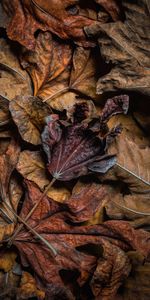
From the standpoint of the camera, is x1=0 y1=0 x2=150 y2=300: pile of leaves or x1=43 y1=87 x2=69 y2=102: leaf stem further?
x1=43 y1=87 x2=69 y2=102: leaf stem

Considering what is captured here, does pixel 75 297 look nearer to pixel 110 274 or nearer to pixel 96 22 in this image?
pixel 110 274

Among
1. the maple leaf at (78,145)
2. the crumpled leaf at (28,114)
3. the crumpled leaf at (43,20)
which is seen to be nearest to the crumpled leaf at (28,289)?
the maple leaf at (78,145)

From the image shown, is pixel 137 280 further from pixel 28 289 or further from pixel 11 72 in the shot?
pixel 11 72

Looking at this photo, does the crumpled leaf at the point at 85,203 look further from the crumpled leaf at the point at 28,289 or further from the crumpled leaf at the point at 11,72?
the crumpled leaf at the point at 11,72

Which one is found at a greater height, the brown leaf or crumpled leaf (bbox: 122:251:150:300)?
the brown leaf

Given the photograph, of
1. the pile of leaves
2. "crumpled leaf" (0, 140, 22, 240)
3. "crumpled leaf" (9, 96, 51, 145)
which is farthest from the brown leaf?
"crumpled leaf" (9, 96, 51, 145)

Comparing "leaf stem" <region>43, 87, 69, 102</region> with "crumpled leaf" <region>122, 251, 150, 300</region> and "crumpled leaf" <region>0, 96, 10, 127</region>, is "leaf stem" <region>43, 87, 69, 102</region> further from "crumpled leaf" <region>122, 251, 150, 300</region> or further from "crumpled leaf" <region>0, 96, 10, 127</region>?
"crumpled leaf" <region>122, 251, 150, 300</region>

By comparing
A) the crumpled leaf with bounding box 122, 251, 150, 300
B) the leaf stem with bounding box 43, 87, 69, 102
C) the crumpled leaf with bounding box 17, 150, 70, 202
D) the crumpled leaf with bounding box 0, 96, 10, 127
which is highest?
the crumpled leaf with bounding box 0, 96, 10, 127
